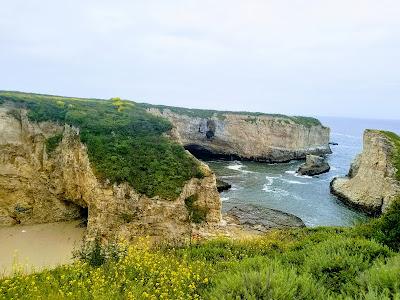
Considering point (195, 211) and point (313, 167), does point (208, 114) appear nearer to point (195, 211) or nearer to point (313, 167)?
point (313, 167)

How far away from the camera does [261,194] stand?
162ft

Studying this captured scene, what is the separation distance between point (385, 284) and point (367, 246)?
422 cm

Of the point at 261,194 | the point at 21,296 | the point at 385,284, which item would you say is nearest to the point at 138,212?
the point at 21,296

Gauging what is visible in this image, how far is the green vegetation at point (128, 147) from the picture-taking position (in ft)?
95.2

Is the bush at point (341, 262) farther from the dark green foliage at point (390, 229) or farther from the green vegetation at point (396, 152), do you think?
the green vegetation at point (396, 152)

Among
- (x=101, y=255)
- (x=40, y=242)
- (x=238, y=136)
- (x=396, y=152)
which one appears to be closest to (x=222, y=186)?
(x=396, y=152)

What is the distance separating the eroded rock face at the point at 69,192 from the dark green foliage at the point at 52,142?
0.35 meters

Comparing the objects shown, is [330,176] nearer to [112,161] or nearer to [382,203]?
[382,203]

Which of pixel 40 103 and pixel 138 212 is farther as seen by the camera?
pixel 40 103

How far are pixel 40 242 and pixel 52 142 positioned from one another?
938cm

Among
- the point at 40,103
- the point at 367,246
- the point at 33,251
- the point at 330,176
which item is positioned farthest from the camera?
the point at 330,176

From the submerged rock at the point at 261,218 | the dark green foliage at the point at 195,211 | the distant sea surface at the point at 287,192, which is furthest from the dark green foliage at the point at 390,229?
the distant sea surface at the point at 287,192

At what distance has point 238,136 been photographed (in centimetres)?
8019

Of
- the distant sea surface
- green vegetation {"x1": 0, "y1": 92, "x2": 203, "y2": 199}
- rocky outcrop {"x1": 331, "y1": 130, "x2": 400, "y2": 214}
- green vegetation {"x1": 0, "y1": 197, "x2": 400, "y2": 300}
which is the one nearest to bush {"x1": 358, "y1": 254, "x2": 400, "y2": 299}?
green vegetation {"x1": 0, "y1": 197, "x2": 400, "y2": 300}
